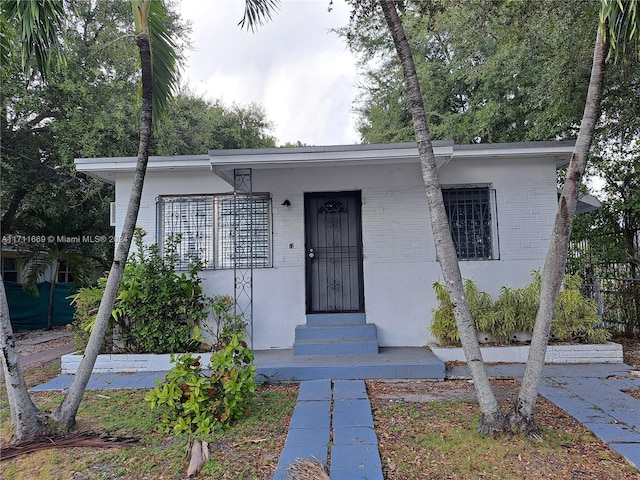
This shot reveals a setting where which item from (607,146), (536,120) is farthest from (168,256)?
(607,146)

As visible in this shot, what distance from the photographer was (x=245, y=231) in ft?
21.2

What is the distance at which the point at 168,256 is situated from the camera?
6.03 metres

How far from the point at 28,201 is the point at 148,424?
805 centimetres

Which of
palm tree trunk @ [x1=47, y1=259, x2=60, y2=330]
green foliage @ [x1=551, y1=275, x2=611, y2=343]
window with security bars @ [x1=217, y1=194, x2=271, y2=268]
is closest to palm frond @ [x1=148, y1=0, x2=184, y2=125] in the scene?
window with security bars @ [x1=217, y1=194, x2=271, y2=268]

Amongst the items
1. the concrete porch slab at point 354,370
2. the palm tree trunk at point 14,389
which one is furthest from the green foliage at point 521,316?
the palm tree trunk at point 14,389

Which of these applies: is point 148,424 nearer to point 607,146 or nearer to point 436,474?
point 436,474

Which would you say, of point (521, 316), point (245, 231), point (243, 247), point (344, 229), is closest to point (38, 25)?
point (245, 231)

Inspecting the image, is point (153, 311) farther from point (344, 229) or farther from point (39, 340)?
point (39, 340)

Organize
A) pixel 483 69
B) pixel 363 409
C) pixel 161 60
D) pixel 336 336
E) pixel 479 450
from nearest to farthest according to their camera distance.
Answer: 1. pixel 479 450
2. pixel 363 409
3. pixel 161 60
4. pixel 336 336
5. pixel 483 69

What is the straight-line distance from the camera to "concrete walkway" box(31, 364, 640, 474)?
117 inches

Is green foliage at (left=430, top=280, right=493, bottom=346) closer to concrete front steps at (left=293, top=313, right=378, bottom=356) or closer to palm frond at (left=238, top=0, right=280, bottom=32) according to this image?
concrete front steps at (left=293, top=313, right=378, bottom=356)

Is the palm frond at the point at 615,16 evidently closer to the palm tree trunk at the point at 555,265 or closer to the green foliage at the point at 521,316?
the palm tree trunk at the point at 555,265

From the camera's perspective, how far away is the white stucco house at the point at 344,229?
611cm

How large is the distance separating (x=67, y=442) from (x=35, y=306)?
8917mm
